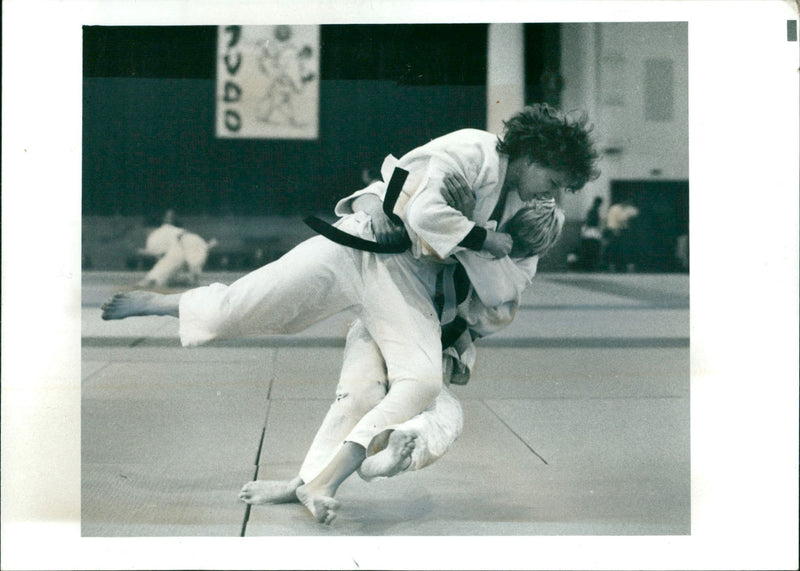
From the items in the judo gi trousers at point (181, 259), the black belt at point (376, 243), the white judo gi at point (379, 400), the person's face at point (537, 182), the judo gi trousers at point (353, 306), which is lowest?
the white judo gi at point (379, 400)

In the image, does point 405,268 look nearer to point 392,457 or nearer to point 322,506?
point 392,457

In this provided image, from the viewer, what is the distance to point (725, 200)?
13.3ft

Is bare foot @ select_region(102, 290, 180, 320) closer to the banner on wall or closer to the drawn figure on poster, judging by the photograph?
the banner on wall

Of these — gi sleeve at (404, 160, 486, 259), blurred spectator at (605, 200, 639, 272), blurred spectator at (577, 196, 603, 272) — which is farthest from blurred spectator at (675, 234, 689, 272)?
gi sleeve at (404, 160, 486, 259)

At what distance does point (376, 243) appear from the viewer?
4035mm

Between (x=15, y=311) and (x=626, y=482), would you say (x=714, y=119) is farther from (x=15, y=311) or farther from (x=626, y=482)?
(x=15, y=311)

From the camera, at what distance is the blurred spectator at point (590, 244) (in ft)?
13.2

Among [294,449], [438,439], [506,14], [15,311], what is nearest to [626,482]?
[438,439]

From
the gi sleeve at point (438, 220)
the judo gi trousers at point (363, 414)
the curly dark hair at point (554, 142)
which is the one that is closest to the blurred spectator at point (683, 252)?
the curly dark hair at point (554, 142)

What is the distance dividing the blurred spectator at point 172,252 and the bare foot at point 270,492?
2.80 ft

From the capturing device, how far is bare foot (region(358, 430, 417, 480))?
399 cm

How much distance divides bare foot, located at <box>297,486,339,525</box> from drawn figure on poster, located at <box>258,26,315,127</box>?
1487 millimetres

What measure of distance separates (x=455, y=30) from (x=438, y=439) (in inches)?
64.6

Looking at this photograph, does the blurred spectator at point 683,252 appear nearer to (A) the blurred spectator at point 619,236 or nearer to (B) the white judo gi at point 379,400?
(A) the blurred spectator at point 619,236
